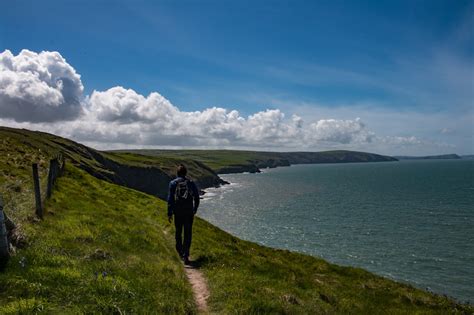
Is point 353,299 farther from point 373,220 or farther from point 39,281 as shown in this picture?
point 373,220

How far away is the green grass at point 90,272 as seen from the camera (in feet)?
25.3

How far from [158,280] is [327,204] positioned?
97.1 meters

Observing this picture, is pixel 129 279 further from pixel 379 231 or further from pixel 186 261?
pixel 379 231

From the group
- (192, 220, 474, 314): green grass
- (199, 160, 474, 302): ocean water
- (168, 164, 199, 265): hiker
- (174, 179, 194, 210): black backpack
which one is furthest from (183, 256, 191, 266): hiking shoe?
(199, 160, 474, 302): ocean water

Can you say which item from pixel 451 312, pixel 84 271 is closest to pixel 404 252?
pixel 451 312

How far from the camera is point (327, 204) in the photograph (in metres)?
103

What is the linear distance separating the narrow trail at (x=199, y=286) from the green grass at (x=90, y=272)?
37 centimetres

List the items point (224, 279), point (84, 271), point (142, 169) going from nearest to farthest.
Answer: point (84, 271), point (224, 279), point (142, 169)

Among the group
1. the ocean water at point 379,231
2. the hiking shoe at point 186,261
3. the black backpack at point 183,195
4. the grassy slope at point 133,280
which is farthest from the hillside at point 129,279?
the ocean water at point 379,231

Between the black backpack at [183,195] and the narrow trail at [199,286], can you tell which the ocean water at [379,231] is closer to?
the narrow trail at [199,286]

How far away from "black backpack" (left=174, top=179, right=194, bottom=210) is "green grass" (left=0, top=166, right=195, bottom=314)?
90.4 inches

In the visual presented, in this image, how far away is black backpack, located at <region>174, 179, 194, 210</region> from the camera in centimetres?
1495

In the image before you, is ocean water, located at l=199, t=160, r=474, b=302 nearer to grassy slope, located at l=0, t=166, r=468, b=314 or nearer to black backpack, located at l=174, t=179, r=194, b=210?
grassy slope, located at l=0, t=166, r=468, b=314

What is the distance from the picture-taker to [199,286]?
1209cm
